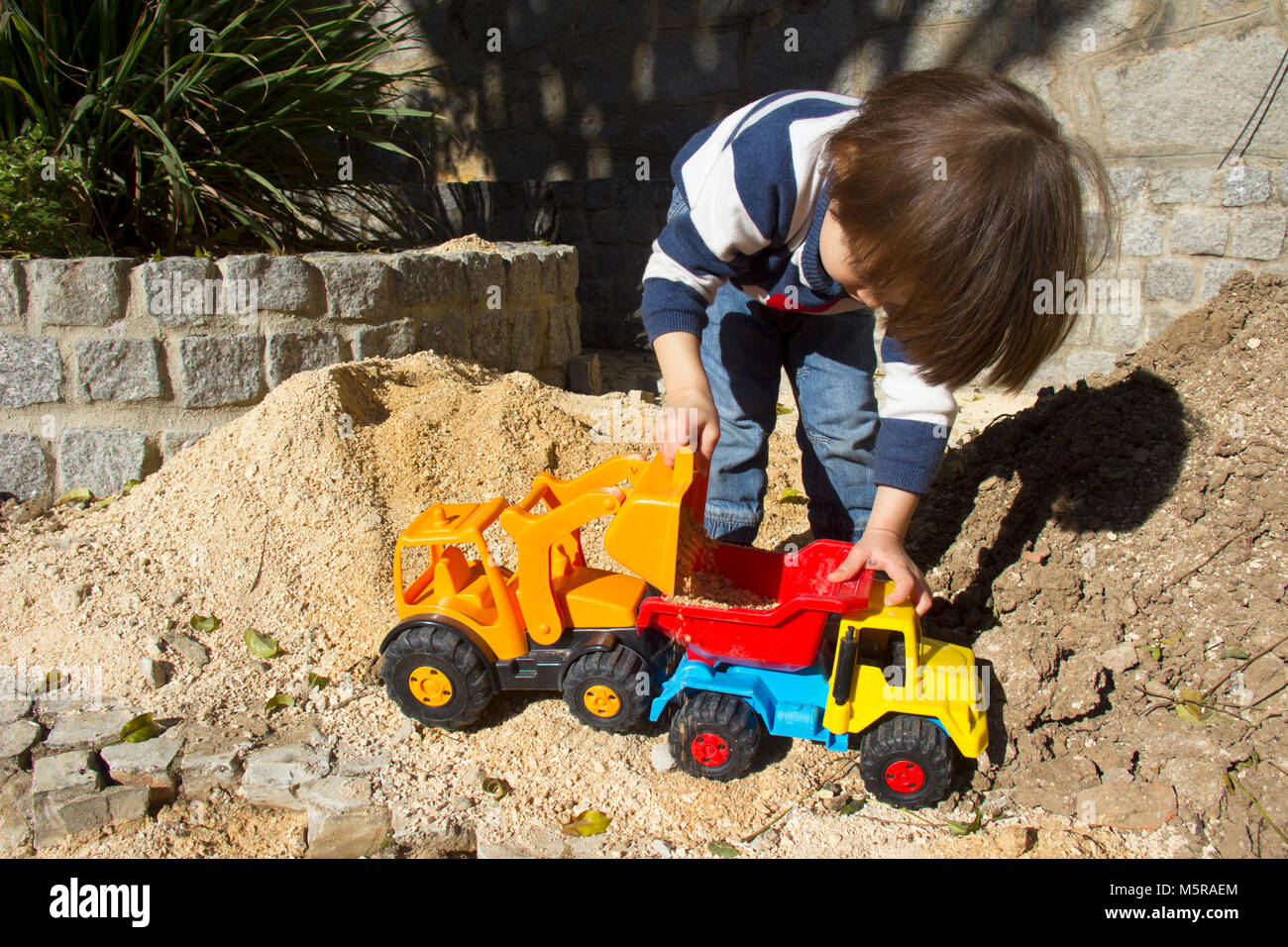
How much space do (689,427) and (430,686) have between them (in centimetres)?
78

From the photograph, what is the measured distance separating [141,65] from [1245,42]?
168 inches

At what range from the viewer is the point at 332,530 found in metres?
2.49

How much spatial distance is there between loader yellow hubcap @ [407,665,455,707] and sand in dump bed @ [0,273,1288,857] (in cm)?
11

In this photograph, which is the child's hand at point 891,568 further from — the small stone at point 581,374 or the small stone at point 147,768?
the small stone at point 581,374

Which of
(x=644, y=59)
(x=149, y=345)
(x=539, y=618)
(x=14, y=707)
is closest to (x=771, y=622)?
(x=539, y=618)

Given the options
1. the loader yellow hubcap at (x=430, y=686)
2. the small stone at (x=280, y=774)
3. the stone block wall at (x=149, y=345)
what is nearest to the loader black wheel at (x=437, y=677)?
the loader yellow hubcap at (x=430, y=686)

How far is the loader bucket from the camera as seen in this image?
67.4 inches

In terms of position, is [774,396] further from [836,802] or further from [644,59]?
[644,59]

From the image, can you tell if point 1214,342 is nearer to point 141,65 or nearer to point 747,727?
point 747,727

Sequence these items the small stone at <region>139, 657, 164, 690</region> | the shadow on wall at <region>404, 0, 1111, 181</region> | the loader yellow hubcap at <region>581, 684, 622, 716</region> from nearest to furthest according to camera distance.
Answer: the loader yellow hubcap at <region>581, 684, 622, 716</region>, the small stone at <region>139, 657, 164, 690</region>, the shadow on wall at <region>404, 0, 1111, 181</region>

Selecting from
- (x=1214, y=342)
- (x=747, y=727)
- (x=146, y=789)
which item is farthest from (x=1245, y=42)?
(x=146, y=789)

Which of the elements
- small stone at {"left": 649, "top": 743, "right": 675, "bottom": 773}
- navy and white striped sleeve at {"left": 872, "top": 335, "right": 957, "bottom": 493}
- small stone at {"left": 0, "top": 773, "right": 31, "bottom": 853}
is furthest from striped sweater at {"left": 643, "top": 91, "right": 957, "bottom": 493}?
small stone at {"left": 0, "top": 773, "right": 31, "bottom": 853}

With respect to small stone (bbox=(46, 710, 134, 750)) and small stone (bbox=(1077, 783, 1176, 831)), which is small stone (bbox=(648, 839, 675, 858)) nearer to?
small stone (bbox=(1077, 783, 1176, 831))

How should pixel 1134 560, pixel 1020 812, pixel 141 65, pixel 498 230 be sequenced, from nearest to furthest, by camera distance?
pixel 1020 812
pixel 1134 560
pixel 141 65
pixel 498 230
